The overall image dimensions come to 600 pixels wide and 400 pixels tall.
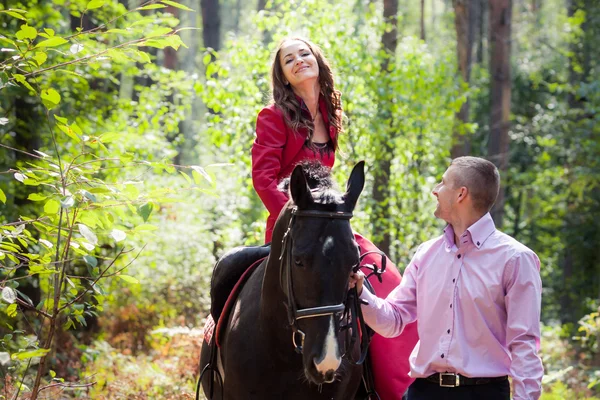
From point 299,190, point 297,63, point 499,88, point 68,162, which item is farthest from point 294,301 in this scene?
point 499,88

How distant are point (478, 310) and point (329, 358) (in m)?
0.95

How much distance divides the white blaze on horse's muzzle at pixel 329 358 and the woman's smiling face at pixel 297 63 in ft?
7.78

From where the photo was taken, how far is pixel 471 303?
373cm

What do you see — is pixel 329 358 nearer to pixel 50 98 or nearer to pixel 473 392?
pixel 473 392

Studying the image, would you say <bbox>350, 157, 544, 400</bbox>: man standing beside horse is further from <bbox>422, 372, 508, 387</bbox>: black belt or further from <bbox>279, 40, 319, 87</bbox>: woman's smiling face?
<bbox>279, 40, 319, 87</bbox>: woman's smiling face

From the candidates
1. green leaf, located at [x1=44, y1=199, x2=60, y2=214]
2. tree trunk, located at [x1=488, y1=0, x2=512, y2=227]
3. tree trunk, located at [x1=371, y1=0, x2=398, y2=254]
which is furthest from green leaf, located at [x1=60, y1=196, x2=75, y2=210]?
tree trunk, located at [x1=488, y1=0, x2=512, y2=227]

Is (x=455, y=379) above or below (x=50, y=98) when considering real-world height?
below

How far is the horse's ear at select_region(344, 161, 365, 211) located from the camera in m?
3.49

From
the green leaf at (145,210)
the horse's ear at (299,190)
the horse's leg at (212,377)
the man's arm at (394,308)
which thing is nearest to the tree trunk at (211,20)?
the horse's leg at (212,377)

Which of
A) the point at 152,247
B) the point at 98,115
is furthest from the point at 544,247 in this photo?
the point at 98,115

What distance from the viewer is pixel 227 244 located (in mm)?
13852

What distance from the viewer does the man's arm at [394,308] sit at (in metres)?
3.89

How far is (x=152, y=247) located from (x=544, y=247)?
15068mm

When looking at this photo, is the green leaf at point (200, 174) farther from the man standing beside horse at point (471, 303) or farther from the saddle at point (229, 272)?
the man standing beside horse at point (471, 303)
